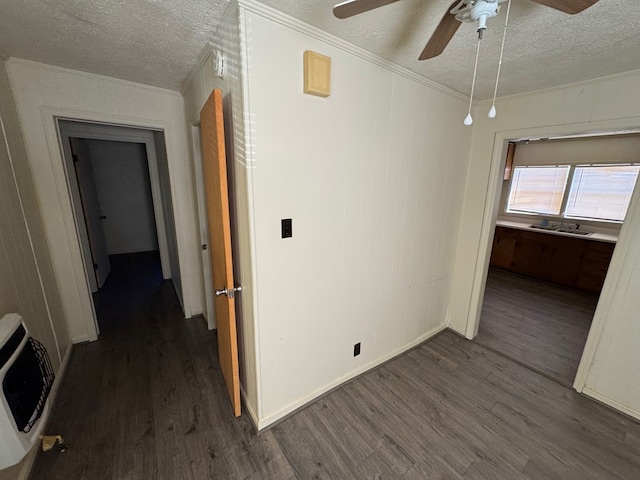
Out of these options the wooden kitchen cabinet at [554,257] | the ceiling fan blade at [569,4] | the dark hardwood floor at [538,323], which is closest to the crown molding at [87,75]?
the ceiling fan blade at [569,4]

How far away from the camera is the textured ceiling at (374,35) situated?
1.20 m

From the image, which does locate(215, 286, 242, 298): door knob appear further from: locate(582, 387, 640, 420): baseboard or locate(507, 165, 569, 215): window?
locate(507, 165, 569, 215): window

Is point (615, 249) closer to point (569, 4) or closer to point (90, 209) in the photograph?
point (569, 4)

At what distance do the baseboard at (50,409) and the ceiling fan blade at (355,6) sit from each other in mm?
2367

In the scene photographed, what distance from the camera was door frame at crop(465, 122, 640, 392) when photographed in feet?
5.97

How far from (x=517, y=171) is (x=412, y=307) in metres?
4.02

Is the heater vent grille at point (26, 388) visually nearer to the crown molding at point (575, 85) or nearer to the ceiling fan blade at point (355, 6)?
the ceiling fan blade at point (355, 6)

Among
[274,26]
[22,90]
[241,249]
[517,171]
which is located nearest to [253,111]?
[274,26]

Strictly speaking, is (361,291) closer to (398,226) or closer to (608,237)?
(398,226)

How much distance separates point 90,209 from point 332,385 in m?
4.23

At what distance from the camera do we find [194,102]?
7.02ft

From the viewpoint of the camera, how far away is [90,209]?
12.6ft

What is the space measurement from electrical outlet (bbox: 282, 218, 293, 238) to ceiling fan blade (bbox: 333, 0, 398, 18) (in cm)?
93

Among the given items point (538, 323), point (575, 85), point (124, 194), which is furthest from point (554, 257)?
point (124, 194)
